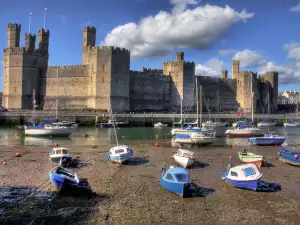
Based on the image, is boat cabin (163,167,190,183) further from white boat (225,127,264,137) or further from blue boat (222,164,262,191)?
white boat (225,127,264,137)

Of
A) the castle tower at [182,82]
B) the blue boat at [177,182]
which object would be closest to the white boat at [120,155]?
the blue boat at [177,182]

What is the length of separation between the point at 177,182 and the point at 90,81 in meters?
32.5

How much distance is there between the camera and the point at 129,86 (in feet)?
137

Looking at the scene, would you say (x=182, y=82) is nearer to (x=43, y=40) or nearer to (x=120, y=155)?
(x=43, y=40)

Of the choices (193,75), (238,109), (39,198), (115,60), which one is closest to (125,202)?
(39,198)

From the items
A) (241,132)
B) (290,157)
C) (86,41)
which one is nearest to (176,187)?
(290,157)

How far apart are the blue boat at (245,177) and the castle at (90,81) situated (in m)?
26.1

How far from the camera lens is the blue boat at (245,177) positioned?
9.24 metres

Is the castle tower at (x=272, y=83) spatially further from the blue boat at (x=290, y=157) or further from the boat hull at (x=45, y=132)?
the blue boat at (x=290, y=157)

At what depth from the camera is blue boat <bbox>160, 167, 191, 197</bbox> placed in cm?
863

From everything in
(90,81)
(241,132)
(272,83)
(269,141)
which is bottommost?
(269,141)

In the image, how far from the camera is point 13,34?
41000mm

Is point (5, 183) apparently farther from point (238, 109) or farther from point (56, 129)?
point (238, 109)

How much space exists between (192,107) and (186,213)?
40.0m
